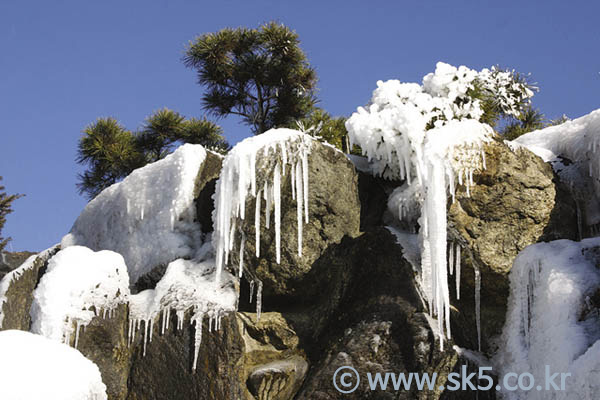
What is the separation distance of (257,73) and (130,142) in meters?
4.00

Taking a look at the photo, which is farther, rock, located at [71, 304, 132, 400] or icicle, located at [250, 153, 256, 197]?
icicle, located at [250, 153, 256, 197]

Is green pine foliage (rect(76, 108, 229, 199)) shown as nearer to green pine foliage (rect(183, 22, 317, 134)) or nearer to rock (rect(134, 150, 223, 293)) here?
green pine foliage (rect(183, 22, 317, 134))

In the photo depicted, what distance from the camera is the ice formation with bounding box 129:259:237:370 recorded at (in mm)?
7391

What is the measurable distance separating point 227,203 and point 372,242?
1.90m

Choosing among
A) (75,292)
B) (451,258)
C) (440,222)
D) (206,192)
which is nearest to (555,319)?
(451,258)

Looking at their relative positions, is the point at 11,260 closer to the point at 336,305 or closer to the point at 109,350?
the point at 109,350

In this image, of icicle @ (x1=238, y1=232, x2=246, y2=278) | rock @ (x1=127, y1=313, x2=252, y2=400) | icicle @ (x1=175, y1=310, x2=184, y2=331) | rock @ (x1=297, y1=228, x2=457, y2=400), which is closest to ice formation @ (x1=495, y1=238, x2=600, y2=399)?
rock @ (x1=297, y1=228, x2=457, y2=400)

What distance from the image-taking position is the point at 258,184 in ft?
26.3

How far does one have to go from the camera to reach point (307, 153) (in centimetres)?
839

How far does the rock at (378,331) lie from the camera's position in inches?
262

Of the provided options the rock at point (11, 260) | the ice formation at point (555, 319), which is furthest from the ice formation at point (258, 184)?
the rock at point (11, 260)

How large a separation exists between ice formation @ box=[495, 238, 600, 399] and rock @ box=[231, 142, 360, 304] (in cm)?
234

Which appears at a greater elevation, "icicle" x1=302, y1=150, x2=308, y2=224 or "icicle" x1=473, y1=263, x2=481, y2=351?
"icicle" x1=302, y1=150, x2=308, y2=224

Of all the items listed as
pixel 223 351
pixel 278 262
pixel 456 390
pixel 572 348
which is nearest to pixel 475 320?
pixel 456 390
